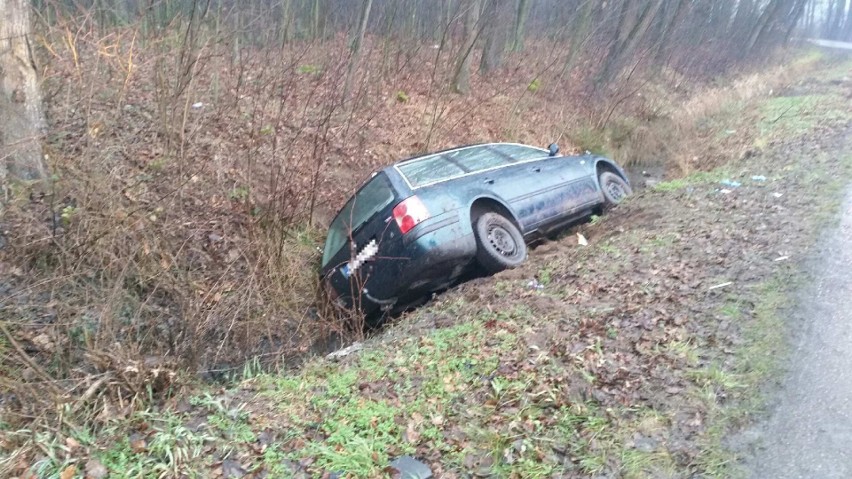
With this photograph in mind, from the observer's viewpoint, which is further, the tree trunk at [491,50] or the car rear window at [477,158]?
the tree trunk at [491,50]

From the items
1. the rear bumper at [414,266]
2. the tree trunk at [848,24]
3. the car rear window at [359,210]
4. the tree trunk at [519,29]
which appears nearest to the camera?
the rear bumper at [414,266]

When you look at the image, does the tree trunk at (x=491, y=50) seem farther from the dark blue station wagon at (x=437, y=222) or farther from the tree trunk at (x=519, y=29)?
the dark blue station wagon at (x=437, y=222)

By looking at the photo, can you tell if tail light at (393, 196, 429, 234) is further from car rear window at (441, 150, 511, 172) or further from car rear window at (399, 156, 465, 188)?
car rear window at (441, 150, 511, 172)

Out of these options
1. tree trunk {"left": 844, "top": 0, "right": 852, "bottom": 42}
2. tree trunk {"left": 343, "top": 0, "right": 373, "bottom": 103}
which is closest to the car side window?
tree trunk {"left": 343, "top": 0, "right": 373, "bottom": 103}

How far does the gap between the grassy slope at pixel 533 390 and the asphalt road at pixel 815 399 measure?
0.15 metres

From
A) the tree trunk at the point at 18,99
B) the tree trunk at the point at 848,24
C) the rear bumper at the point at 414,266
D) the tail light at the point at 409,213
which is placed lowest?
the rear bumper at the point at 414,266

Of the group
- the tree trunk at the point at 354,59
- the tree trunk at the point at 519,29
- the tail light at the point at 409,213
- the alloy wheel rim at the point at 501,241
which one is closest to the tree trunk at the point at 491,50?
the tree trunk at the point at 519,29

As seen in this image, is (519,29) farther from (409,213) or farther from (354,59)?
(409,213)

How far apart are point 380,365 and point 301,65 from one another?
8.38 m

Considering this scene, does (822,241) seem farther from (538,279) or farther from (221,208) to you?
(221,208)

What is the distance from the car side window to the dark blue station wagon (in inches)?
1.6

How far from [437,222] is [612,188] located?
13.1ft

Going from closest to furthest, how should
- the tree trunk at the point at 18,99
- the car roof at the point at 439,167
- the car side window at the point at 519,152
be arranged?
the tree trunk at the point at 18,99 → the car roof at the point at 439,167 → the car side window at the point at 519,152

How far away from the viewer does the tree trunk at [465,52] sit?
1362cm
